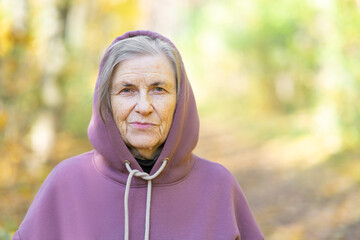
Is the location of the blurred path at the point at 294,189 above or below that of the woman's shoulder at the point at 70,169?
below

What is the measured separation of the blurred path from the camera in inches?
235

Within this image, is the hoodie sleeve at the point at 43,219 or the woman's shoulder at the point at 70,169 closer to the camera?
the hoodie sleeve at the point at 43,219

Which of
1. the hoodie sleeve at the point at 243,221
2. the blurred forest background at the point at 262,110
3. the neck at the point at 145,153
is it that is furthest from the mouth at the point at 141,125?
the blurred forest background at the point at 262,110

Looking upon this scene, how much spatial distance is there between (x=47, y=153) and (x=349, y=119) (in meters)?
5.99

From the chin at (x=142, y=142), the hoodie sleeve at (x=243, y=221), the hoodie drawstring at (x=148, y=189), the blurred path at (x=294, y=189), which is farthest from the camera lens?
the blurred path at (x=294, y=189)

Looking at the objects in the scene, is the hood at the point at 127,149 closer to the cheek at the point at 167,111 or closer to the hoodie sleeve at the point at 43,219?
the cheek at the point at 167,111

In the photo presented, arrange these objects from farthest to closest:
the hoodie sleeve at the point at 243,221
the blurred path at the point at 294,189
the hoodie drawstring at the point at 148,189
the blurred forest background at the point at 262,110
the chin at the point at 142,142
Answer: the blurred forest background at the point at 262,110 → the blurred path at the point at 294,189 → the hoodie sleeve at the point at 243,221 → the chin at the point at 142,142 → the hoodie drawstring at the point at 148,189

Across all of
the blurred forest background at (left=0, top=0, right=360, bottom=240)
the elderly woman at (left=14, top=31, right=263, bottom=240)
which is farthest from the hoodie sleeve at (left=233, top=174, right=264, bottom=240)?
the blurred forest background at (left=0, top=0, right=360, bottom=240)

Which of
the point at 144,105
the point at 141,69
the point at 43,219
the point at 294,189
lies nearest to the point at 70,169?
the point at 43,219

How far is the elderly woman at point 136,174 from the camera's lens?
7.22 feet

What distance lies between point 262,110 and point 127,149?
14.2 metres

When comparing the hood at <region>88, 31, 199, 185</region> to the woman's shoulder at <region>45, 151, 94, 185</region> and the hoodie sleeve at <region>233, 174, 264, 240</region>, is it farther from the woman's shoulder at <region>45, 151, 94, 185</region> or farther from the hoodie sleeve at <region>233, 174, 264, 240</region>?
the hoodie sleeve at <region>233, 174, 264, 240</region>

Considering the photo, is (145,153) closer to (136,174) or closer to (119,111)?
(136,174)

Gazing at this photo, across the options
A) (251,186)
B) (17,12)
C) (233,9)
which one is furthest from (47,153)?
(233,9)
